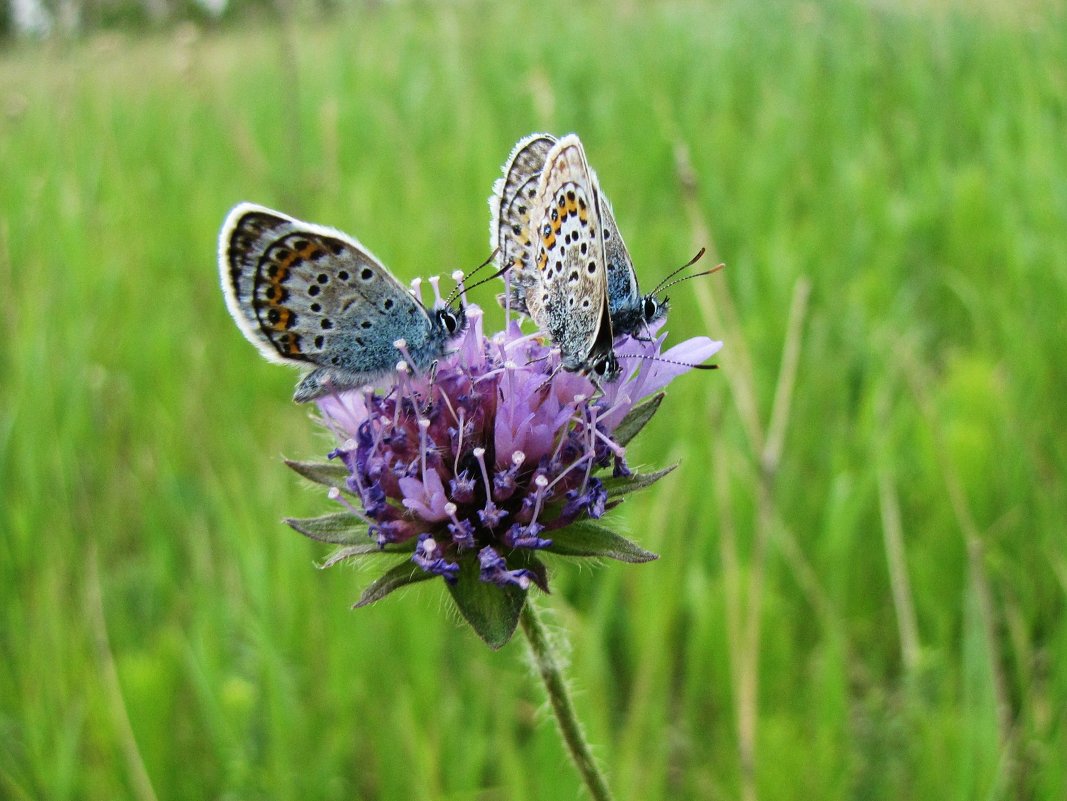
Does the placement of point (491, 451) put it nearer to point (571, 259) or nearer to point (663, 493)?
point (571, 259)

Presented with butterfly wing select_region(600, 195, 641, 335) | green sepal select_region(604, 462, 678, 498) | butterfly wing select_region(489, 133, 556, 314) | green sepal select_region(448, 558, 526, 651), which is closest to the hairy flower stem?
green sepal select_region(448, 558, 526, 651)

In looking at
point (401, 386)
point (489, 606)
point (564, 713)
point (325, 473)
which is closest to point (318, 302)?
point (401, 386)

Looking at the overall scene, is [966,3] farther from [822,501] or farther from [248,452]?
[248,452]

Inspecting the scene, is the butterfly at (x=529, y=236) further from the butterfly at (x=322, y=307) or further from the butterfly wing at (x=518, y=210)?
the butterfly at (x=322, y=307)

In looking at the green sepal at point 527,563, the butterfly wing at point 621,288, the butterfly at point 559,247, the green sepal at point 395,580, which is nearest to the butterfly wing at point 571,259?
the butterfly at point 559,247

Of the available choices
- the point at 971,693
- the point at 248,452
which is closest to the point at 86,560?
the point at 248,452
